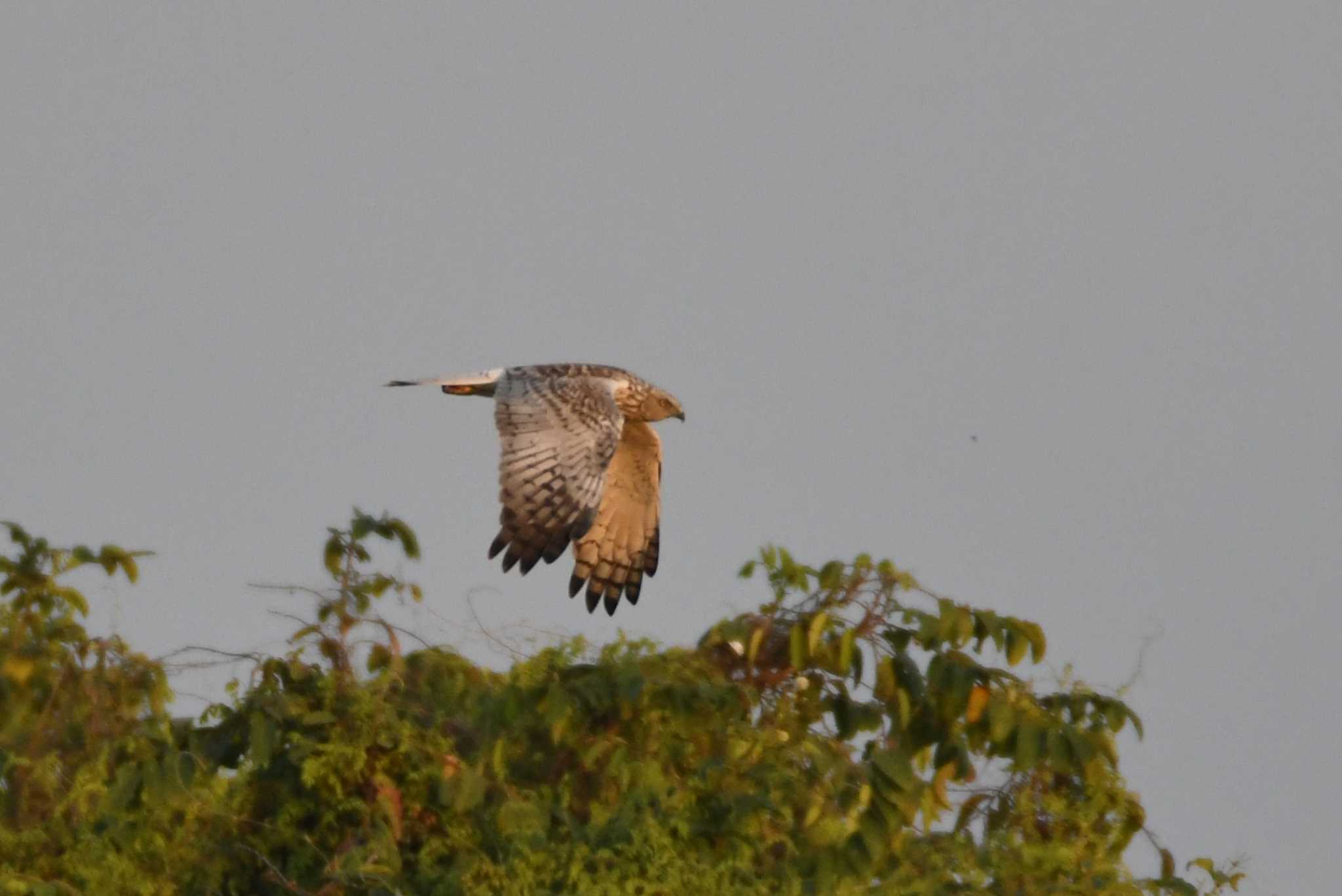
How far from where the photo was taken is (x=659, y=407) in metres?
12.9

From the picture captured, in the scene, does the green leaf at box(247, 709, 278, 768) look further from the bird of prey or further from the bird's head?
the bird's head

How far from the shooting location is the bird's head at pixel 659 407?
42.0 ft

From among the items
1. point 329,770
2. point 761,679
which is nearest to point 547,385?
point 761,679

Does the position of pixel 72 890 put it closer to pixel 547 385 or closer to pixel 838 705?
pixel 838 705

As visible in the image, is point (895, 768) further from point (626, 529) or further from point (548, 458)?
point (626, 529)

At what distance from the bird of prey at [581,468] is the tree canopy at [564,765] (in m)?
3.11

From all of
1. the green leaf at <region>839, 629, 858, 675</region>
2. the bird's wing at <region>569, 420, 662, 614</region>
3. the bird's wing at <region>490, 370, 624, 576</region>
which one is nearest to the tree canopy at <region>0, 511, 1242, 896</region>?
the green leaf at <region>839, 629, 858, 675</region>

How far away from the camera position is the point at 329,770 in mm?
7223

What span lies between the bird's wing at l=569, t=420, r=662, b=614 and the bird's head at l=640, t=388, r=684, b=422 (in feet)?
0.38

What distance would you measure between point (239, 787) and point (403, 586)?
0.78 m

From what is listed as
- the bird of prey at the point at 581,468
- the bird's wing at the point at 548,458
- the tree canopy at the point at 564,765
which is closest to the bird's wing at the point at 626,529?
the bird of prey at the point at 581,468

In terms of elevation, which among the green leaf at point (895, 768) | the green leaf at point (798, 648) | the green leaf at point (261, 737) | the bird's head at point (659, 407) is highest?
the bird's head at point (659, 407)

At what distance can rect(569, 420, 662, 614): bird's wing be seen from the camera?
12.8 meters

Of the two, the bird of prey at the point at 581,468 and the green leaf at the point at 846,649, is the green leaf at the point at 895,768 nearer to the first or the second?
the green leaf at the point at 846,649
